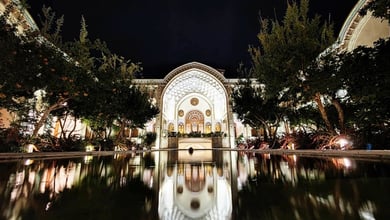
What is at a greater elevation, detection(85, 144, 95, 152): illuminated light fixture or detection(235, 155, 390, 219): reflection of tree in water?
detection(85, 144, 95, 152): illuminated light fixture

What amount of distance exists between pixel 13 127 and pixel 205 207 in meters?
11.1

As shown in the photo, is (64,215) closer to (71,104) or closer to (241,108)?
(71,104)

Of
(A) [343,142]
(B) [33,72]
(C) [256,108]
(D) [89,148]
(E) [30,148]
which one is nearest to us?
(B) [33,72]

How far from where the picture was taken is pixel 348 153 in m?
6.75

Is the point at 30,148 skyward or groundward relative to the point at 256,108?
groundward

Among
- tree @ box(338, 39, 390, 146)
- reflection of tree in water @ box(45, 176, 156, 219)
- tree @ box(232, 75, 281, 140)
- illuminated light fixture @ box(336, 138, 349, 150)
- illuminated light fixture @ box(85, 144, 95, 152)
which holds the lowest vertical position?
reflection of tree in water @ box(45, 176, 156, 219)

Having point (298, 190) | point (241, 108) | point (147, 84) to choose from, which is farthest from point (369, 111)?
point (147, 84)

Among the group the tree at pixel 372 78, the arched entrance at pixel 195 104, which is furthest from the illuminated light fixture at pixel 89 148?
the arched entrance at pixel 195 104

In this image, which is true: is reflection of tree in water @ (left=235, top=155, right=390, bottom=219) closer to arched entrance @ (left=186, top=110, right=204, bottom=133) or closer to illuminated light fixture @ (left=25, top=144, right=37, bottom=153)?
illuminated light fixture @ (left=25, top=144, right=37, bottom=153)

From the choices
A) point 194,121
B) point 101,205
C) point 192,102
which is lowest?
point 101,205

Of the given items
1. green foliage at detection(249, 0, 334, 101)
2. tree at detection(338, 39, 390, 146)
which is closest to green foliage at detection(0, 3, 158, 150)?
green foliage at detection(249, 0, 334, 101)

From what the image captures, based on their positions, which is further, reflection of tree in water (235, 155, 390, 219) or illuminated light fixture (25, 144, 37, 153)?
illuminated light fixture (25, 144, 37, 153)

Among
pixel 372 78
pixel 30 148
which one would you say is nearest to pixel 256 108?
pixel 372 78

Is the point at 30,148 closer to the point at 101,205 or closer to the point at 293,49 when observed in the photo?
the point at 101,205
